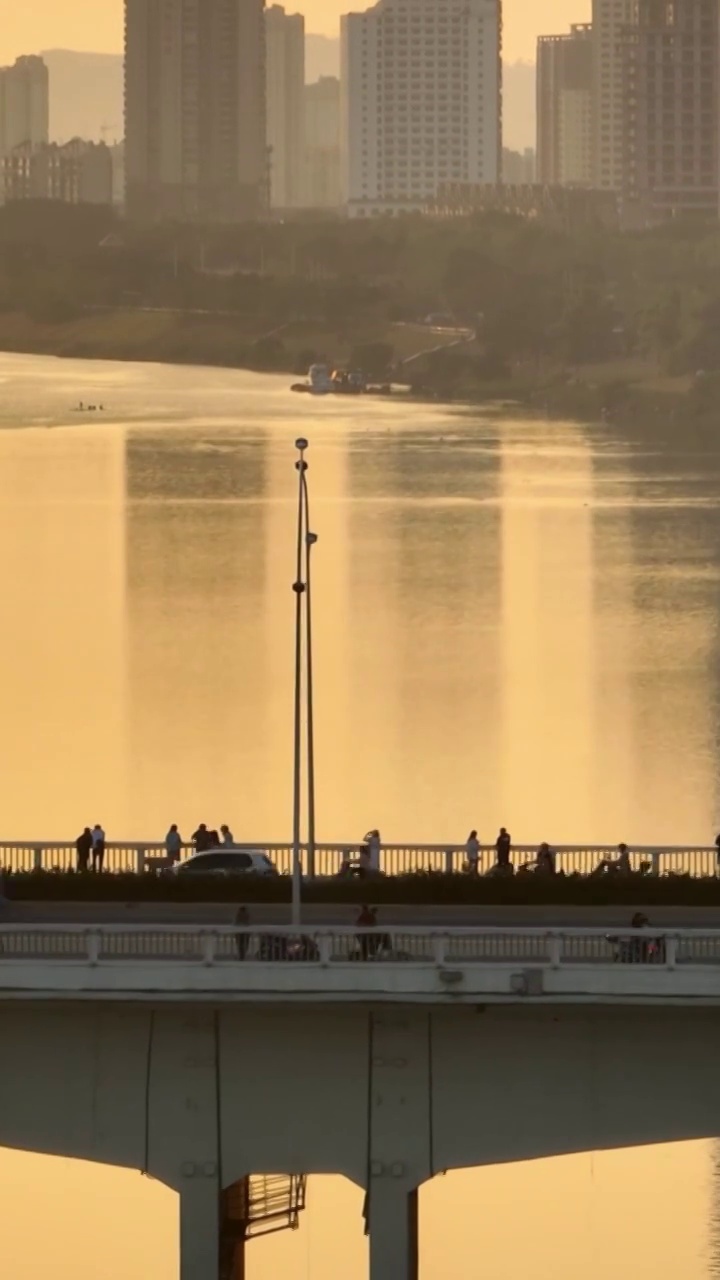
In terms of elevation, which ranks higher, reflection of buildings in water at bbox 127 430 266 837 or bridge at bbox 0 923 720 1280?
reflection of buildings in water at bbox 127 430 266 837

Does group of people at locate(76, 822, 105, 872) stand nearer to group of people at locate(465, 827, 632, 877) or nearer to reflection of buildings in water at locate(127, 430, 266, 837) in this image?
group of people at locate(465, 827, 632, 877)

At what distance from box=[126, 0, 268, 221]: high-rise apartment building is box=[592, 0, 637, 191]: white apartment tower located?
55.4 feet

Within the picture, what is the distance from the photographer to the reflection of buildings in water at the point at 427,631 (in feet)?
116

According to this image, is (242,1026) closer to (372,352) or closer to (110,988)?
(110,988)

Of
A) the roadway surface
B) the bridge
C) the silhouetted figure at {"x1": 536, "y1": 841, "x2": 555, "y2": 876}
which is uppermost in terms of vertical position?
the silhouetted figure at {"x1": 536, "y1": 841, "x2": 555, "y2": 876}

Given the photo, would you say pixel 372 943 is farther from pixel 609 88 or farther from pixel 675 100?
pixel 609 88

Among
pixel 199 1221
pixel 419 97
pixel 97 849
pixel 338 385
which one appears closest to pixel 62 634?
pixel 97 849

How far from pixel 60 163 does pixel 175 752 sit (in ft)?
399

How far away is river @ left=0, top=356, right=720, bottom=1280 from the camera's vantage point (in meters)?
20.2

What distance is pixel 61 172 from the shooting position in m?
157

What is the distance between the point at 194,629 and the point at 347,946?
37.5 m

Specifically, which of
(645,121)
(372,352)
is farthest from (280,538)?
(645,121)

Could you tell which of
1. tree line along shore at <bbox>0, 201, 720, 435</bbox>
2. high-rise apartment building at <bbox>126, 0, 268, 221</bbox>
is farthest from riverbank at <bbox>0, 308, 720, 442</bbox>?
high-rise apartment building at <bbox>126, 0, 268, 221</bbox>

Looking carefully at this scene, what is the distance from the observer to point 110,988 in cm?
1372
